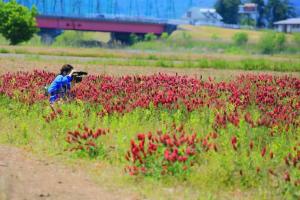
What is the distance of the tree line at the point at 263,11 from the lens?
172m

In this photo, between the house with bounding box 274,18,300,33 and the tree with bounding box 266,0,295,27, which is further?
the tree with bounding box 266,0,295,27

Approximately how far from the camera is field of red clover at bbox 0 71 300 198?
8914mm

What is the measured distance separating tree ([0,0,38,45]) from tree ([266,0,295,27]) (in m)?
107

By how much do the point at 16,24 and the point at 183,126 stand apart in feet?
223

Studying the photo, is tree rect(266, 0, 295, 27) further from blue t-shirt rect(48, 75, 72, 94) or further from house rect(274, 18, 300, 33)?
blue t-shirt rect(48, 75, 72, 94)

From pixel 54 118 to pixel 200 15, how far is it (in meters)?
182

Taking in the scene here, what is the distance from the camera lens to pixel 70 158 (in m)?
10.2

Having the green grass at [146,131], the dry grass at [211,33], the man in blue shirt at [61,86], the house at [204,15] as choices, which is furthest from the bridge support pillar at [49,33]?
the green grass at [146,131]

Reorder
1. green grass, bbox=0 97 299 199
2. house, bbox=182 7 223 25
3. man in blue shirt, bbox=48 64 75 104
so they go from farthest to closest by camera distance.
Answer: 1. house, bbox=182 7 223 25
2. man in blue shirt, bbox=48 64 75 104
3. green grass, bbox=0 97 299 199

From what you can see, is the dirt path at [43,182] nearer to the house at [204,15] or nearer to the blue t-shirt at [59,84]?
the blue t-shirt at [59,84]

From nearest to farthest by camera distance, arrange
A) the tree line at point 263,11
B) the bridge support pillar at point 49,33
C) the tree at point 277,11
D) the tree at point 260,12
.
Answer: the bridge support pillar at point 49,33 < the tree at point 277,11 < the tree line at point 263,11 < the tree at point 260,12

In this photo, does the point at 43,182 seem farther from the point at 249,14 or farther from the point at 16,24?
the point at 249,14

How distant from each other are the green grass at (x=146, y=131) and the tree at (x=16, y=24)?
63.1 m

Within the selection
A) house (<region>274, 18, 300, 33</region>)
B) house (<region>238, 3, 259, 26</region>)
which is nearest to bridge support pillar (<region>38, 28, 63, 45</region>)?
house (<region>274, 18, 300, 33</region>)
